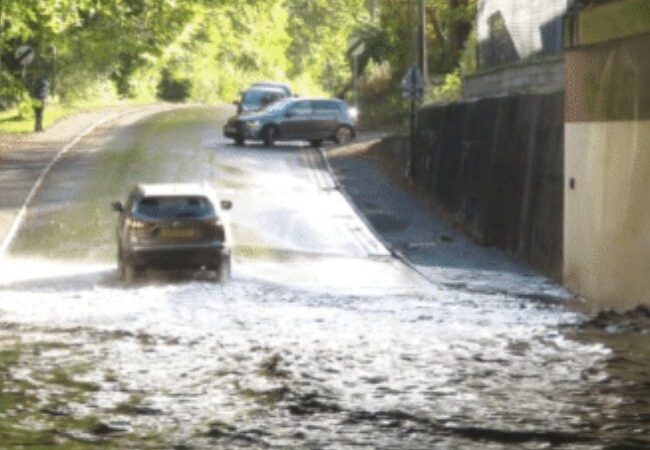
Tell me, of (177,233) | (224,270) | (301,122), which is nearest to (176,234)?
(177,233)

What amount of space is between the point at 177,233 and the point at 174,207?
1.58ft

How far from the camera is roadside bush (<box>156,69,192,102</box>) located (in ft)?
286

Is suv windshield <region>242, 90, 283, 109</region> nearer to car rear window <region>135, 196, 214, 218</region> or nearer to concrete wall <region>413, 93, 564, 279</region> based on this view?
concrete wall <region>413, 93, 564, 279</region>

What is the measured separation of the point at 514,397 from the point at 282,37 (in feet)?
300

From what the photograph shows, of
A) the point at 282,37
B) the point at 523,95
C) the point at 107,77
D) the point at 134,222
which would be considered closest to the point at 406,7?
the point at 107,77

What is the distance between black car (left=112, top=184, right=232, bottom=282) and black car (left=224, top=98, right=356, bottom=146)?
2721 cm

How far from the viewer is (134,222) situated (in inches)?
968

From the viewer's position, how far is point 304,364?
48.0 feet

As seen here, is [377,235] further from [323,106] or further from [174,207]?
[323,106]

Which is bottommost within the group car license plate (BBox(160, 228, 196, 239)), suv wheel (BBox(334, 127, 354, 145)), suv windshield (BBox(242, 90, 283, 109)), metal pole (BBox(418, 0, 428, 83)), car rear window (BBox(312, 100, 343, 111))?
car license plate (BBox(160, 228, 196, 239))

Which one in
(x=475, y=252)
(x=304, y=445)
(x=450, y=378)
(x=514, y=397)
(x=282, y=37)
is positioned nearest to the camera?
(x=304, y=445)

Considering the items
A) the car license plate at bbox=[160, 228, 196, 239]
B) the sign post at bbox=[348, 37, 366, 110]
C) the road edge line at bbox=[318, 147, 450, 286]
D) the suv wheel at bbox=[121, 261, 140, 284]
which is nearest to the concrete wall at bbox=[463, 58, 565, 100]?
the road edge line at bbox=[318, 147, 450, 286]

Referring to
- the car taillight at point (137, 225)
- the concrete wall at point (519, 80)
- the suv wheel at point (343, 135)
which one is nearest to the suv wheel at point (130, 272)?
the car taillight at point (137, 225)

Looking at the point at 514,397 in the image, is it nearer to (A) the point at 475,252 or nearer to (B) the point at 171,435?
(B) the point at 171,435
